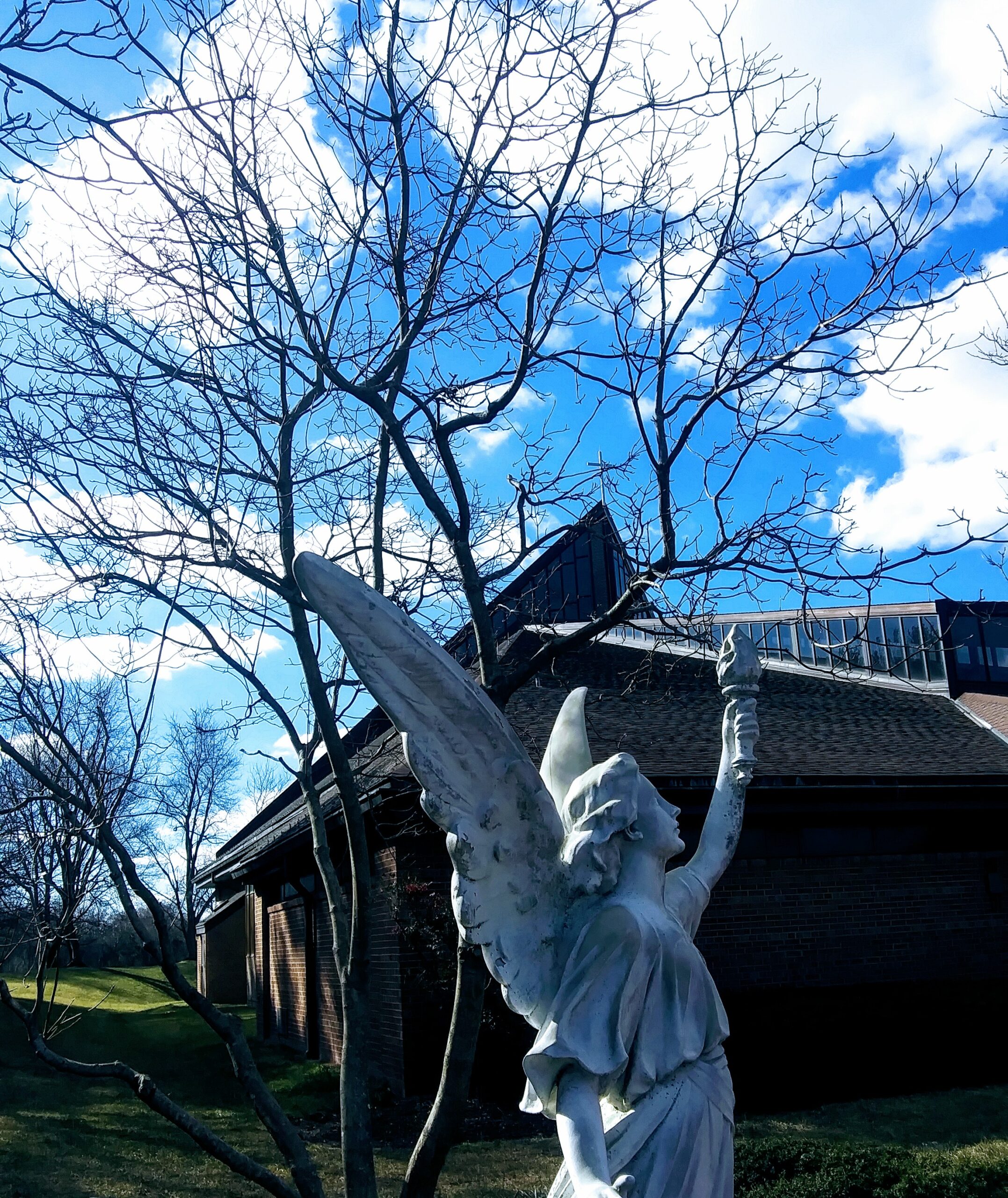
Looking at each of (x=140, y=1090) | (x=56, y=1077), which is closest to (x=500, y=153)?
(x=140, y=1090)

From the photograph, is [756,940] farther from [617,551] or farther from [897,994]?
[617,551]

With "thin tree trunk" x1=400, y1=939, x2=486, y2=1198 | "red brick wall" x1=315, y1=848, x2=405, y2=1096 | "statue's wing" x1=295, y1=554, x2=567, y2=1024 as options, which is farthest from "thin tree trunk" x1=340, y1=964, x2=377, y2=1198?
"red brick wall" x1=315, y1=848, x2=405, y2=1096

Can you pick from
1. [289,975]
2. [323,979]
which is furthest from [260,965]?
[323,979]

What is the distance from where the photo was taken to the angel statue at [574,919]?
95.8 inches

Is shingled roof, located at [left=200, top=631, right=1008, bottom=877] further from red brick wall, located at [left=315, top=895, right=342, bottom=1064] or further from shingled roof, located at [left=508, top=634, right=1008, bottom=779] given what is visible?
red brick wall, located at [left=315, top=895, right=342, bottom=1064]

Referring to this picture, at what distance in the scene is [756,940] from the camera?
11.9 m

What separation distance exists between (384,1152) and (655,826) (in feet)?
26.3

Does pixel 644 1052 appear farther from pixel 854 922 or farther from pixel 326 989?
pixel 326 989

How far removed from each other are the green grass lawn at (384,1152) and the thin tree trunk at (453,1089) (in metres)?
1.98

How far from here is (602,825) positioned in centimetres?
263

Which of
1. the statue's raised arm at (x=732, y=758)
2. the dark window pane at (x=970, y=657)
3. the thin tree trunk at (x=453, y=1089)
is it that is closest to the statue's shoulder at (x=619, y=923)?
the statue's raised arm at (x=732, y=758)

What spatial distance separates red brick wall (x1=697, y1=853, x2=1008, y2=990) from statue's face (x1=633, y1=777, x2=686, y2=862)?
31.2ft

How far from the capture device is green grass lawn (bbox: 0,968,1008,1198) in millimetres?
7285

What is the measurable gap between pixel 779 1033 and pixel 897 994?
1540mm
